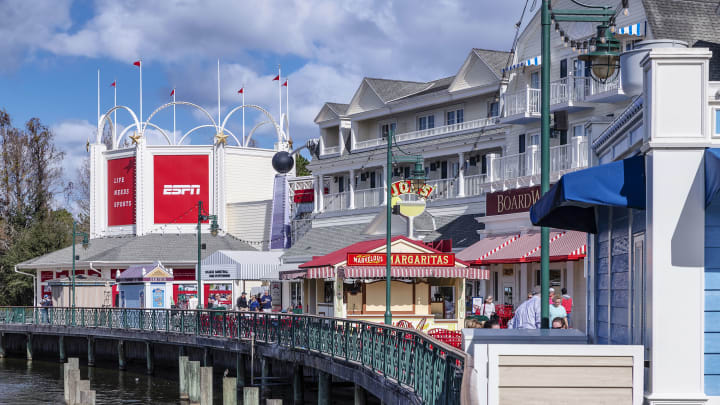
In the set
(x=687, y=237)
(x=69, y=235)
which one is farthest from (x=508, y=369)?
(x=69, y=235)

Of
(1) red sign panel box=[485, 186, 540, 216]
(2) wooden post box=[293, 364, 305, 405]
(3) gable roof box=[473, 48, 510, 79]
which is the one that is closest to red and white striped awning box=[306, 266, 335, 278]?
(2) wooden post box=[293, 364, 305, 405]

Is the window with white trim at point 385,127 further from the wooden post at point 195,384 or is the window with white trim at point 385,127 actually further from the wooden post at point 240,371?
the wooden post at point 195,384

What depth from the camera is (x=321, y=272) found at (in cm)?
3000

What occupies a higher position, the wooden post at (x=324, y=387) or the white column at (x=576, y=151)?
the white column at (x=576, y=151)

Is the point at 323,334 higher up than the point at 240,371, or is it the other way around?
the point at 323,334

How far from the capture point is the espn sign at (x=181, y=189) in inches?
2482

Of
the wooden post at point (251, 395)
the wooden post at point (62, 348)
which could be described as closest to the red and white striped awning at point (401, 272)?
the wooden post at point (251, 395)

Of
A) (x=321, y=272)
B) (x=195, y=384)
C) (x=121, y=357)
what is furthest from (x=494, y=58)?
(x=121, y=357)

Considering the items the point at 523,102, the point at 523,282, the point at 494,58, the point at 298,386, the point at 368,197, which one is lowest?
the point at 298,386

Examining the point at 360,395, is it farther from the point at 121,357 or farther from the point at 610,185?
the point at 121,357

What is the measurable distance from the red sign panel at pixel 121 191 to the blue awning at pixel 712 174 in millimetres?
56148

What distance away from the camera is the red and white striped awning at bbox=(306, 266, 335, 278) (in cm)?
2933

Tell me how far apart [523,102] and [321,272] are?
11827 mm

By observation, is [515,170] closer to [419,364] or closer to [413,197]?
[413,197]
